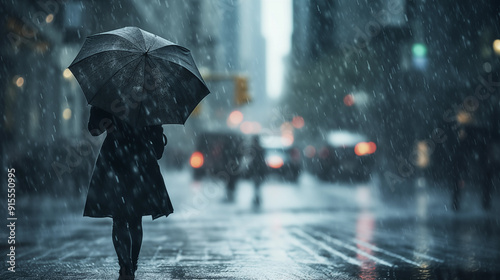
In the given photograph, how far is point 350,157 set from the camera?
80.2ft

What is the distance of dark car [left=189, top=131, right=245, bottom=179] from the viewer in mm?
18058

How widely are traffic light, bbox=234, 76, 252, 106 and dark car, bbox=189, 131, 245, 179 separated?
7858mm

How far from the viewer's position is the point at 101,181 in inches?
203

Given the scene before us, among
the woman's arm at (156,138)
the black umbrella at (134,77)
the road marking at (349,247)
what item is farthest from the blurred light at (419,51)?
the woman's arm at (156,138)

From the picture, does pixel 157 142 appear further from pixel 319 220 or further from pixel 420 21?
pixel 420 21

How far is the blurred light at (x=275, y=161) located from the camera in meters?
26.4

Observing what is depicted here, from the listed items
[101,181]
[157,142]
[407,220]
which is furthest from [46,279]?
[407,220]

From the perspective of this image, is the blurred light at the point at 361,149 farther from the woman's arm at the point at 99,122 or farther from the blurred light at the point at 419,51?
the woman's arm at the point at 99,122

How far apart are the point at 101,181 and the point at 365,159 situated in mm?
19931

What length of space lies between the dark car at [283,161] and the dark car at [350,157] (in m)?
1.31

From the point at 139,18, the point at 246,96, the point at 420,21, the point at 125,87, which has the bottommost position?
the point at 125,87

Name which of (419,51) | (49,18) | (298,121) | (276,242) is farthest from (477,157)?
(298,121)

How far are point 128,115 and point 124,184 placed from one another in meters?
0.59

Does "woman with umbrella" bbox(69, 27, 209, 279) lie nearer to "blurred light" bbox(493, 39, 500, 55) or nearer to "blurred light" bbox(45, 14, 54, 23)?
"blurred light" bbox(493, 39, 500, 55)
